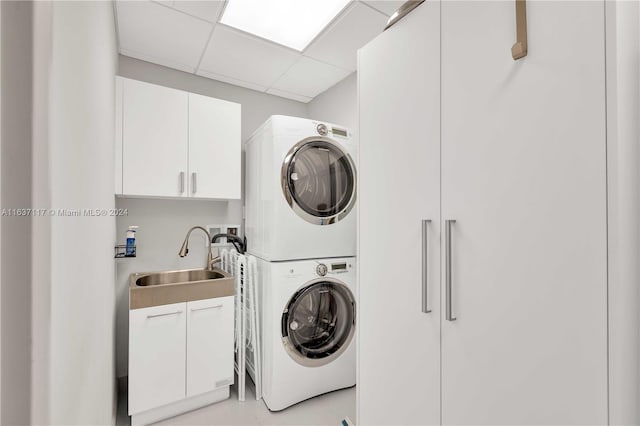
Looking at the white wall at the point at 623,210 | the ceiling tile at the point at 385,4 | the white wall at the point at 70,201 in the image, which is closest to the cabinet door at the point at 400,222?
the white wall at the point at 623,210

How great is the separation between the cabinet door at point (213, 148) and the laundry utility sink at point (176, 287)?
24.5 inches

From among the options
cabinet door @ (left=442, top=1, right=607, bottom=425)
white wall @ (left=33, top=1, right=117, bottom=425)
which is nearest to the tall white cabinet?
cabinet door @ (left=442, top=1, right=607, bottom=425)

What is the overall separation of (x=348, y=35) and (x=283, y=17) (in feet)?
1.42

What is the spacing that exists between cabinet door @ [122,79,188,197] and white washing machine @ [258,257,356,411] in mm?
856

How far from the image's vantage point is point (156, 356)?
1764 millimetres

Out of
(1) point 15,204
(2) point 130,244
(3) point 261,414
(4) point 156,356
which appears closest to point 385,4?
(1) point 15,204

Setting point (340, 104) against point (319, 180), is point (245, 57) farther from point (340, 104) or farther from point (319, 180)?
point (319, 180)

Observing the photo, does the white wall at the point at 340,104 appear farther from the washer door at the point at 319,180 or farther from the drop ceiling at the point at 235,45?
the washer door at the point at 319,180

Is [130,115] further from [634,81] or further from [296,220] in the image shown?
[634,81]

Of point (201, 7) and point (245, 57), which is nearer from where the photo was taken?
point (201, 7)

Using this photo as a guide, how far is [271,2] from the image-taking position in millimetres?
1645

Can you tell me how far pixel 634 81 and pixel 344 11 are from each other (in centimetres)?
150

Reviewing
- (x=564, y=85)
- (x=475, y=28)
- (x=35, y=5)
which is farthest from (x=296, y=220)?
(x=35, y=5)

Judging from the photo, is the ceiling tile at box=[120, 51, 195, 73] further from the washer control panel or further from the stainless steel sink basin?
the washer control panel
